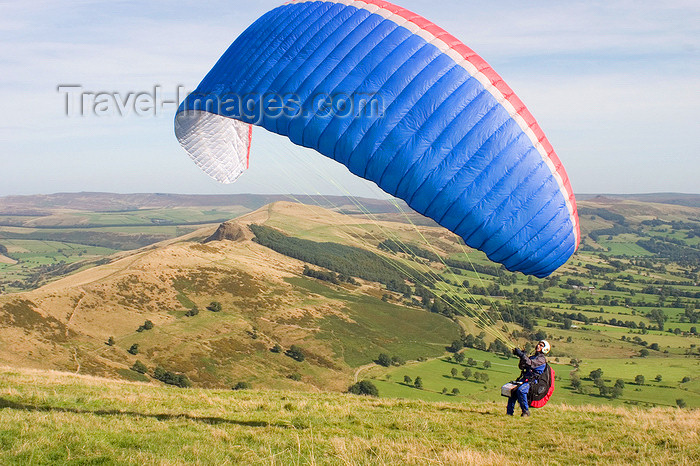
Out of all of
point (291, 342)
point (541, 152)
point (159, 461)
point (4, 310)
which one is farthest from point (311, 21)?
point (291, 342)

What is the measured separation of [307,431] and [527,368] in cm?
413

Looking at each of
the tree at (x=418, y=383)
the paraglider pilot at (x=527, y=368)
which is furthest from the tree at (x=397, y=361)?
the paraglider pilot at (x=527, y=368)

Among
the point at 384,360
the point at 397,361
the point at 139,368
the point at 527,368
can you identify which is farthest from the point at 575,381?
the point at 527,368

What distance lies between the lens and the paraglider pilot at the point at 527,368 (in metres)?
9.74

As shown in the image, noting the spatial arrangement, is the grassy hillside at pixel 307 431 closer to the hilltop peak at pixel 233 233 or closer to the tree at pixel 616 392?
the tree at pixel 616 392

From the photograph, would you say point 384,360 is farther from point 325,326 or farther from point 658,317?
point 658,317

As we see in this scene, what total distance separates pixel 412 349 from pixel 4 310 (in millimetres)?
59977

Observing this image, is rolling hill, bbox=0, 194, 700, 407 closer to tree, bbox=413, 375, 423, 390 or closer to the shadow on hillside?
tree, bbox=413, 375, 423, 390

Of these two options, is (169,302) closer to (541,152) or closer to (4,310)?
(4,310)

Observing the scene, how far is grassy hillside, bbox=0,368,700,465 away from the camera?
743 cm

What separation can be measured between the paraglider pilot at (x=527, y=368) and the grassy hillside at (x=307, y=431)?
63 cm

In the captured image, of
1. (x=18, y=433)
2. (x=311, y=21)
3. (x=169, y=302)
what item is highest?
(x=311, y=21)

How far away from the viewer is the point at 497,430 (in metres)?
10.3

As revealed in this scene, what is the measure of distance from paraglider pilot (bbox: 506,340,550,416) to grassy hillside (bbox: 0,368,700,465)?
24.6 inches
